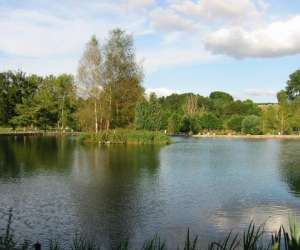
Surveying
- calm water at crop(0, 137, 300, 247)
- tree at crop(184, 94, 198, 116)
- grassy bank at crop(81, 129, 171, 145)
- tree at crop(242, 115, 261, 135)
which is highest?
tree at crop(184, 94, 198, 116)

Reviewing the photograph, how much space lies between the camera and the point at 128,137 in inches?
1650

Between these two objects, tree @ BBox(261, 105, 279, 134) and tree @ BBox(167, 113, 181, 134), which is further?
tree @ BBox(261, 105, 279, 134)

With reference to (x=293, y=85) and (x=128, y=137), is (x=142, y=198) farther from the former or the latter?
(x=293, y=85)

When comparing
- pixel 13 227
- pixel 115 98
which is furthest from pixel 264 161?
pixel 115 98

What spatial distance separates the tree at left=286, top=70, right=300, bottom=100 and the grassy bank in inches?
1912

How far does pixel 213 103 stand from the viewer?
3740 inches

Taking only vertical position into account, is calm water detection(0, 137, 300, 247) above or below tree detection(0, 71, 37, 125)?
below

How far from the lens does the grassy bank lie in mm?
41781

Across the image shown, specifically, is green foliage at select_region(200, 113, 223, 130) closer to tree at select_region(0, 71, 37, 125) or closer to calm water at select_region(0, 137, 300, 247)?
tree at select_region(0, 71, 37, 125)

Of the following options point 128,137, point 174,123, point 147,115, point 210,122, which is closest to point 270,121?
point 210,122

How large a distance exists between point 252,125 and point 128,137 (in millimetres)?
28093

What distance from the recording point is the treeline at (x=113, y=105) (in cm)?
4491

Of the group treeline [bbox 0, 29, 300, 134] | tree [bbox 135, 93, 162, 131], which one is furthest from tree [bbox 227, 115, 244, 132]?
tree [bbox 135, 93, 162, 131]

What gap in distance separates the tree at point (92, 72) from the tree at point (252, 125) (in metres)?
27.5
